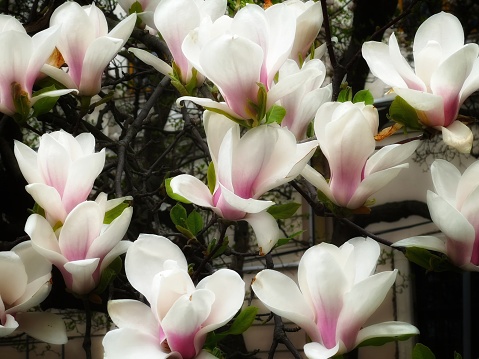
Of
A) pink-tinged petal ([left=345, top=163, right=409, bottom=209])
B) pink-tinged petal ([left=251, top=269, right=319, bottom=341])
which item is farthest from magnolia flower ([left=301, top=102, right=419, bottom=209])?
pink-tinged petal ([left=251, top=269, right=319, bottom=341])

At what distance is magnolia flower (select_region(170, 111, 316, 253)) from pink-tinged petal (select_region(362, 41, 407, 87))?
11 cm

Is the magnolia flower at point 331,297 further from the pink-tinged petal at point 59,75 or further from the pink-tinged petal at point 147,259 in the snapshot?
the pink-tinged petal at point 59,75

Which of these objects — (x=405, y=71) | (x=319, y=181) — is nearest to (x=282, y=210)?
(x=319, y=181)

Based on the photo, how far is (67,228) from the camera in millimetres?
499

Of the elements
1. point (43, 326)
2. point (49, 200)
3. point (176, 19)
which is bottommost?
point (43, 326)

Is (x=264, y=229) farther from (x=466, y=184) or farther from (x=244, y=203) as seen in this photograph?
(x=466, y=184)

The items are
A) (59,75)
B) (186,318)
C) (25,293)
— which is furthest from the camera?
(59,75)

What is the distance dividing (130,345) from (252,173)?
13 centimetres

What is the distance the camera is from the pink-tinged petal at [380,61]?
574 mm

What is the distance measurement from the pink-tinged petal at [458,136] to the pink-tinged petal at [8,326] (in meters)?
0.33

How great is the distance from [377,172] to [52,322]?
0.87 feet

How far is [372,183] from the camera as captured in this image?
0.54 metres

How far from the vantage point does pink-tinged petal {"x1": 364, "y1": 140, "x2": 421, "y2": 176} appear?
21.2 inches

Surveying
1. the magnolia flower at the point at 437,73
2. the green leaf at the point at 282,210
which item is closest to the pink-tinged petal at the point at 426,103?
the magnolia flower at the point at 437,73
